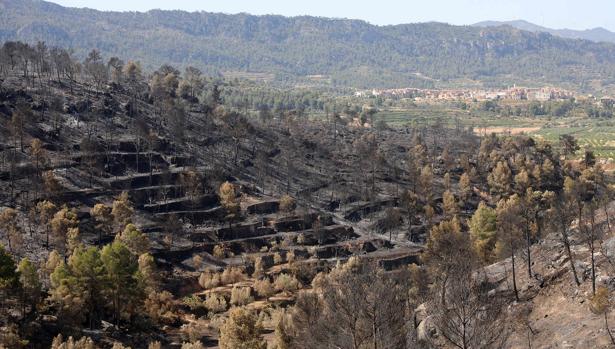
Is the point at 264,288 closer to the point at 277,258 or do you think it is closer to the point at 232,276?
the point at 232,276

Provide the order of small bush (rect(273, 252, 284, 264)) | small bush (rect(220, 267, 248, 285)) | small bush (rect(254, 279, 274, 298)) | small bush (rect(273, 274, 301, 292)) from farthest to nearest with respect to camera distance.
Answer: small bush (rect(273, 252, 284, 264))
small bush (rect(220, 267, 248, 285))
small bush (rect(273, 274, 301, 292))
small bush (rect(254, 279, 274, 298))

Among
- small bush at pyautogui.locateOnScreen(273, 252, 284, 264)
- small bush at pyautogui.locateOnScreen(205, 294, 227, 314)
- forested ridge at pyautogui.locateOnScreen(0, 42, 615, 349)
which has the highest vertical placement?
forested ridge at pyautogui.locateOnScreen(0, 42, 615, 349)

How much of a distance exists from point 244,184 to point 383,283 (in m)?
52.7

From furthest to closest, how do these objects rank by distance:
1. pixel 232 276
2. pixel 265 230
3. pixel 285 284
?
pixel 265 230 < pixel 232 276 < pixel 285 284

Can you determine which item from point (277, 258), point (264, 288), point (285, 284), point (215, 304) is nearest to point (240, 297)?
point (215, 304)

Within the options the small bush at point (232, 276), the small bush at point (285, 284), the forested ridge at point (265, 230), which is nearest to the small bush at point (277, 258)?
the forested ridge at point (265, 230)

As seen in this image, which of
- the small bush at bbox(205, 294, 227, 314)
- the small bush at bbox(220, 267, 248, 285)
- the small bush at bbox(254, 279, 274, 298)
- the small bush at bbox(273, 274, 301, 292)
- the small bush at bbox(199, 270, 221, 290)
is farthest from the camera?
the small bush at bbox(220, 267, 248, 285)

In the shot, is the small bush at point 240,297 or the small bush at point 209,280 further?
the small bush at point 209,280

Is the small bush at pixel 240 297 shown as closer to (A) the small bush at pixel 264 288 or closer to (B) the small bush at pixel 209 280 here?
(A) the small bush at pixel 264 288

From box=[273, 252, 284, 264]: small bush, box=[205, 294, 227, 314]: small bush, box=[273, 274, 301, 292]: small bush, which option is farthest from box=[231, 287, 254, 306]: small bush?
box=[273, 252, 284, 264]: small bush

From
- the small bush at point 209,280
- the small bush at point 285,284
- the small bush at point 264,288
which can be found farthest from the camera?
the small bush at point 285,284

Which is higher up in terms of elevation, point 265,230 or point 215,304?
point 265,230

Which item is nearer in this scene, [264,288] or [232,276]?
[264,288]

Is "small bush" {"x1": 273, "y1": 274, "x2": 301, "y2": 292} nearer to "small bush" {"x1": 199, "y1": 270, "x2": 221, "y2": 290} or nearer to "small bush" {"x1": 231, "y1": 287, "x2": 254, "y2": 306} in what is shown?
"small bush" {"x1": 231, "y1": 287, "x2": 254, "y2": 306}
